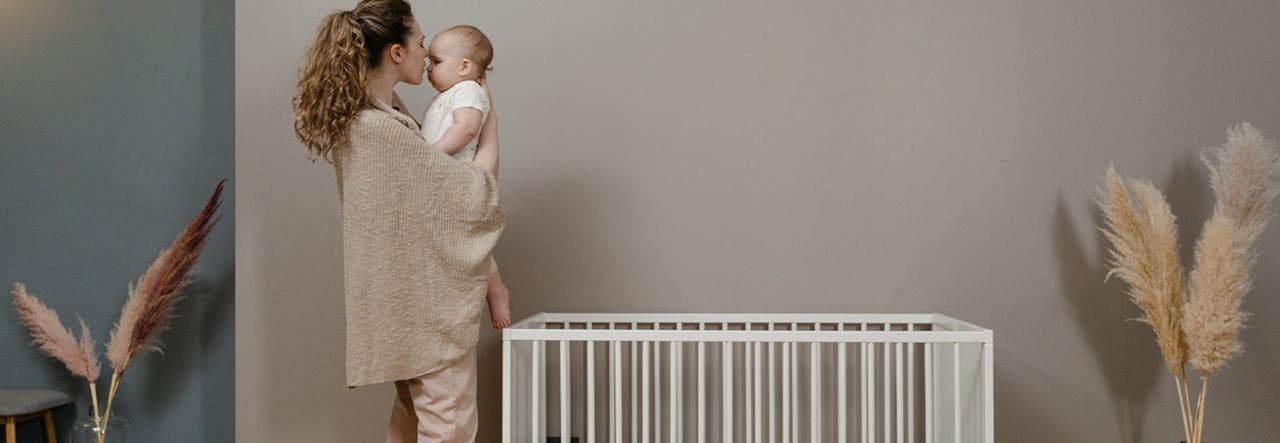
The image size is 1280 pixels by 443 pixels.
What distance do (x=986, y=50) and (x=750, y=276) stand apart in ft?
2.38

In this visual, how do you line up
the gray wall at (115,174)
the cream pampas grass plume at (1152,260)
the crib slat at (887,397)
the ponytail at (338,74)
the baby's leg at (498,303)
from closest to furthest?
1. the ponytail at (338,74)
2. the baby's leg at (498,303)
3. the cream pampas grass plume at (1152,260)
4. the crib slat at (887,397)
5. the gray wall at (115,174)

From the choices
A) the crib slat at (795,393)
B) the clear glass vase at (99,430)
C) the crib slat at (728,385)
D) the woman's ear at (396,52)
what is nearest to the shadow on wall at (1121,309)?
the crib slat at (795,393)

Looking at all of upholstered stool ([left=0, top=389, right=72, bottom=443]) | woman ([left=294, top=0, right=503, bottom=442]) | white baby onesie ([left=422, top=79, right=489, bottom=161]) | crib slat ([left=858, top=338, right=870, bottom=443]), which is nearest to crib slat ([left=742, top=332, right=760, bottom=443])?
crib slat ([left=858, top=338, right=870, bottom=443])

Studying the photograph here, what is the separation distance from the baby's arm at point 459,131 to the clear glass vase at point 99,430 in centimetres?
112

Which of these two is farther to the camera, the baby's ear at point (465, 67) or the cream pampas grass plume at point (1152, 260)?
the cream pampas grass plume at point (1152, 260)

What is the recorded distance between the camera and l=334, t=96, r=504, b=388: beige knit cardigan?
141 cm

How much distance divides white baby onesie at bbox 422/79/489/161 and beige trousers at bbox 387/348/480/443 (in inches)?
14.8

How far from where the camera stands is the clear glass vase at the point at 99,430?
1919 mm

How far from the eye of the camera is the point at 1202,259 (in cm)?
167

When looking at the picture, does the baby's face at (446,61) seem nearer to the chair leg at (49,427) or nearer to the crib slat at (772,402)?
the crib slat at (772,402)

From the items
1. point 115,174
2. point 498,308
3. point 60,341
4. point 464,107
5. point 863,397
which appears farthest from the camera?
point 115,174

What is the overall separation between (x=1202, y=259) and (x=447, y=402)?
4.74ft

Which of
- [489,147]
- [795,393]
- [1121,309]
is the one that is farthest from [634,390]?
[1121,309]

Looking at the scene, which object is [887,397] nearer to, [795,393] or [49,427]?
[795,393]
